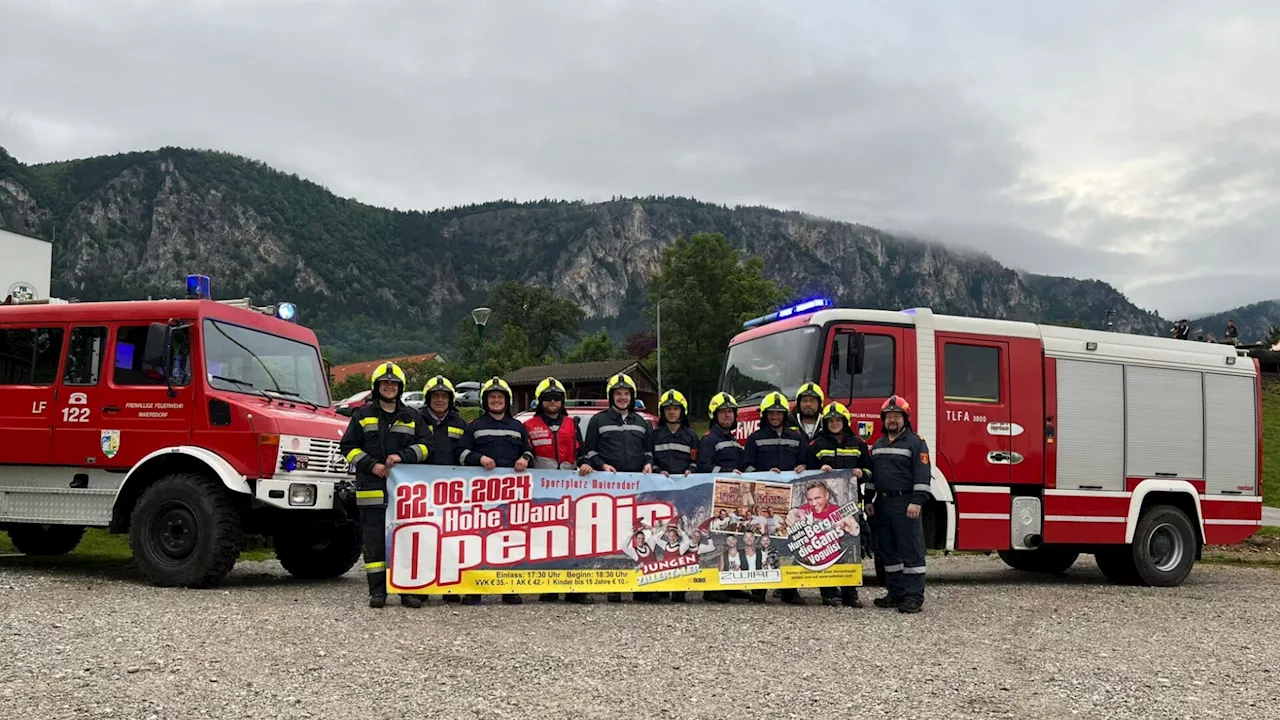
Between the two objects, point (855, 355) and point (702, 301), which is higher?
point (702, 301)

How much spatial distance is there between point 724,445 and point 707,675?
3.64m

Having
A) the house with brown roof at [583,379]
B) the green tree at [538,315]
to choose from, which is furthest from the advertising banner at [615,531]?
the green tree at [538,315]

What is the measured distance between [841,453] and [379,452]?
4.09 m

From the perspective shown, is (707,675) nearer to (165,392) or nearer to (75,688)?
(75,688)

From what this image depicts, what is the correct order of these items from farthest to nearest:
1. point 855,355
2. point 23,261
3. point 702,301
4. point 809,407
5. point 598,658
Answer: point 702,301, point 23,261, point 855,355, point 809,407, point 598,658

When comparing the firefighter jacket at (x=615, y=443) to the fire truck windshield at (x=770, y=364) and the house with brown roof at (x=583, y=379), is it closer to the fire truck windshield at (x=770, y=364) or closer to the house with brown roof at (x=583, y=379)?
the fire truck windshield at (x=770, y=364)

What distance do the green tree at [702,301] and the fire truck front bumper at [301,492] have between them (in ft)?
188

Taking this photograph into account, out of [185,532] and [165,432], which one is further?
[165,432]

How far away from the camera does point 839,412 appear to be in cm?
902

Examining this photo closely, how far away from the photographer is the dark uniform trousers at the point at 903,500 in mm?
8578

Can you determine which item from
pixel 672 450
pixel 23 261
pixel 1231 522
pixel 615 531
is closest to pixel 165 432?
pixel 615 531

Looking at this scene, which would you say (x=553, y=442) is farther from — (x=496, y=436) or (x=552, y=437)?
(x=496, y=436)

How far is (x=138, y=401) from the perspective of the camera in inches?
356

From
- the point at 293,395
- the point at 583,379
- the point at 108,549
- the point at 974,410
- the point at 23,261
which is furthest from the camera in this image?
the point at 583,379
